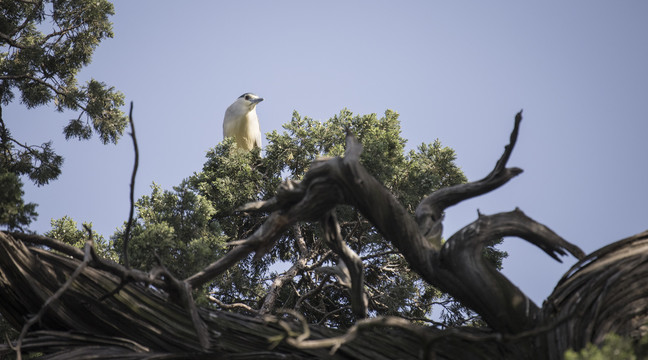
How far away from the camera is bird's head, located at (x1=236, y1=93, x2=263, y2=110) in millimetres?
13570

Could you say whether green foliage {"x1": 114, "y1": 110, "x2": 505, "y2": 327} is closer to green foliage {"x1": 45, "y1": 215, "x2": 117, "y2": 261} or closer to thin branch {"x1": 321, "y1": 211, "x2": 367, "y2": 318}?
green foliage {"x1": 45, "y1": 215, "x2": 117, "y2": 261}

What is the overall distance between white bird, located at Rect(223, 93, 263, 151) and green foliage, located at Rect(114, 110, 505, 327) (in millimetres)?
5061

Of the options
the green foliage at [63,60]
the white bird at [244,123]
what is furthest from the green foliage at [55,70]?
the white bird at [244,123]

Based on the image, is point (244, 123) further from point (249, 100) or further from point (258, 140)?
point (249, 100)

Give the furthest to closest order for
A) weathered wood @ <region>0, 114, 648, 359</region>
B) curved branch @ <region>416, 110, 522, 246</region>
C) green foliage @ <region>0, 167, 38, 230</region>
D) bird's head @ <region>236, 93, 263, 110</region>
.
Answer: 1. bird's head @ <region>236, 93, 263, 110</region>
2. green foliage @ <region>0, 167, 38, 230</region>
3. curved branch @ <region>416, 110, 522, 246</region>
4. weathered wood @ <region>0, 114, 648, 359</region>

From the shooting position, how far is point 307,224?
757 cm

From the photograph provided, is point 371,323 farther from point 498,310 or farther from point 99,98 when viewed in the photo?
point 99,98

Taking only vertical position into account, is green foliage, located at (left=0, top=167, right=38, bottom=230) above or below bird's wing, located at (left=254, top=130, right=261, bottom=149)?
below

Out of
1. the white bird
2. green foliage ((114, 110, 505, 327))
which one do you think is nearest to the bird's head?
the white bird

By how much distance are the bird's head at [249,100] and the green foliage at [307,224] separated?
5.55 meters

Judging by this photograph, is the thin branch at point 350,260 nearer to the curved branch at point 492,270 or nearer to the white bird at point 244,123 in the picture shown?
the curved branch at point 492,270

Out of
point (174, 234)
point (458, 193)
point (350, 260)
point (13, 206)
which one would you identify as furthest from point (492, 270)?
point (174, 234)

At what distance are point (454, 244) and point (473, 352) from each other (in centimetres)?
55

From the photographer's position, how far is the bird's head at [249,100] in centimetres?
1357
